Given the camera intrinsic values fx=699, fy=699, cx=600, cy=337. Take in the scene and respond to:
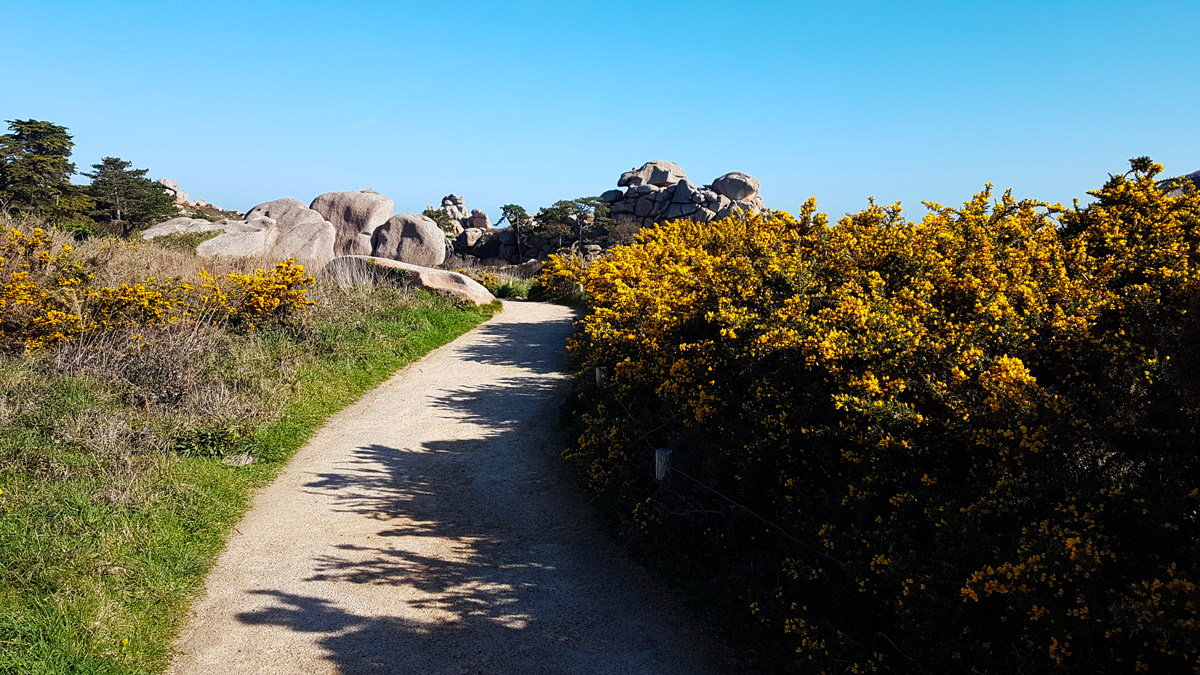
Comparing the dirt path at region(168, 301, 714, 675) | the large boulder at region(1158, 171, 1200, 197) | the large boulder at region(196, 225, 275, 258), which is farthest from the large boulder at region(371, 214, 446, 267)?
the large boulder at region(1158, 171, 1200, 197)

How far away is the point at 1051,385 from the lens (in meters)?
4.34

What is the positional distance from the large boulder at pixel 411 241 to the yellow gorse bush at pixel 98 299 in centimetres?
1489

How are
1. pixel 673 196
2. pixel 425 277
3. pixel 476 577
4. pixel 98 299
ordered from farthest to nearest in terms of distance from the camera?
pixel 673 196 → pixel 425 277 → pixel 98 299 → pixel 476 577

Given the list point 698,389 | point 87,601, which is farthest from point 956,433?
point 87,601

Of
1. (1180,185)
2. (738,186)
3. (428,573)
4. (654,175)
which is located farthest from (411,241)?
(1180,185)

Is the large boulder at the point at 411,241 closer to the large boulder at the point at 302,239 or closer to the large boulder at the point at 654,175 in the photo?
the large boulder at the point at 302,239

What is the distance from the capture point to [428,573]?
541cm

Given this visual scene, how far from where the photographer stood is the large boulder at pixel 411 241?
26.8m

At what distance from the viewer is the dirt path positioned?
4.44 metres

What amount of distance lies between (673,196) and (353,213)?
15.2 m

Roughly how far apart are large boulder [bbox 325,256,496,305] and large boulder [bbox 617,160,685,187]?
76.9 ft

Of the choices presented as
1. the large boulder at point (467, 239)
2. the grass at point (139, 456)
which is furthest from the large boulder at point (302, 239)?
the large boulder at point (467, 239)

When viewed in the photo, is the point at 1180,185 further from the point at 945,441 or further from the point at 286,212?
the point at 286,212

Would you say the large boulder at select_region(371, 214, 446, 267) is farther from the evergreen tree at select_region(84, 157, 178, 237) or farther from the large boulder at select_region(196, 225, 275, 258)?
the evergreen tree at select_region(84, 157, 178, 237)
